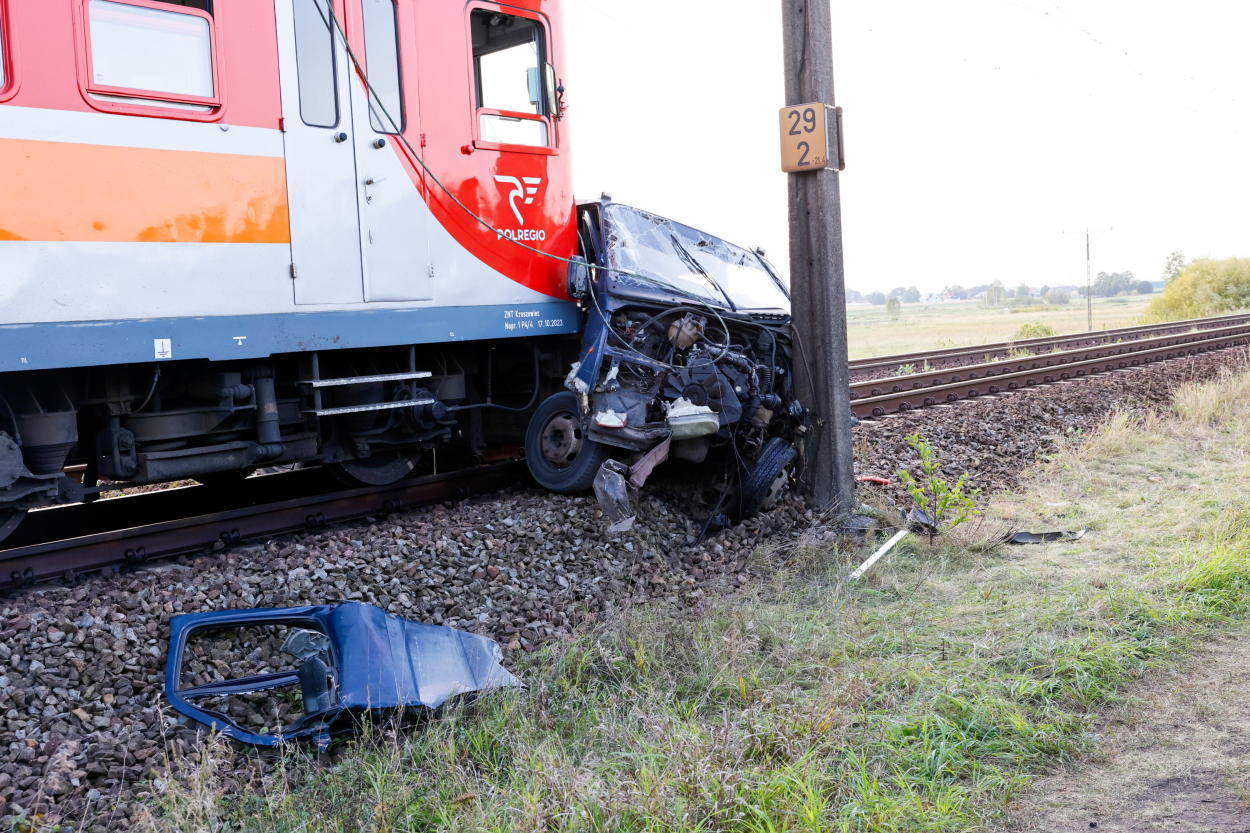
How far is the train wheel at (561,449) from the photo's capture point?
735 centimetres

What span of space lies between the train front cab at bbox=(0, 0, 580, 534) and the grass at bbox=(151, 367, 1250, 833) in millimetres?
2556

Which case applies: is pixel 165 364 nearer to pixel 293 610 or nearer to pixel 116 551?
pixel 116 551

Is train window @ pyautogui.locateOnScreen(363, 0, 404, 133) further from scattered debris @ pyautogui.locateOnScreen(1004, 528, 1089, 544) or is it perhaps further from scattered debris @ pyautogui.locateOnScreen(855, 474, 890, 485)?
scattered debris @ pyautogui.locateOnScreen(1004, 528, 1089, 544)

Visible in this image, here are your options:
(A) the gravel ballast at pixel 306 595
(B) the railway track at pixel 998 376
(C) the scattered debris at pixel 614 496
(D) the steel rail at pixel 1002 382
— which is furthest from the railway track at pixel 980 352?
(C) the scattered debris at pixel 614 496

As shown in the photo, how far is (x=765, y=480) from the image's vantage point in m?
7.61

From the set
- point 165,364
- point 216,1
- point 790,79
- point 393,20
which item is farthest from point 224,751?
point 790,79

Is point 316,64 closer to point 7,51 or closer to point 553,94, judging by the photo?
point 7,51

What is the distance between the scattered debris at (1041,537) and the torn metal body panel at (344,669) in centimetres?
395

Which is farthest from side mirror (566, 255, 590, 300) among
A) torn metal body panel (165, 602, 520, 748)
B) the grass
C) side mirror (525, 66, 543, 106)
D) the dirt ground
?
the dirt ground

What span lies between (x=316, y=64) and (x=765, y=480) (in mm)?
4098

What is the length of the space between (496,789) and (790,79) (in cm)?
568

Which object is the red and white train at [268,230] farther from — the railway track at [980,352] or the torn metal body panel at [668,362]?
the railway track at [980,352]

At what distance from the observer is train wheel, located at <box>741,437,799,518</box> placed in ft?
25.0

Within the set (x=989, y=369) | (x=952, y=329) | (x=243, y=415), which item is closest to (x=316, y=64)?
(x=243, y=415)
